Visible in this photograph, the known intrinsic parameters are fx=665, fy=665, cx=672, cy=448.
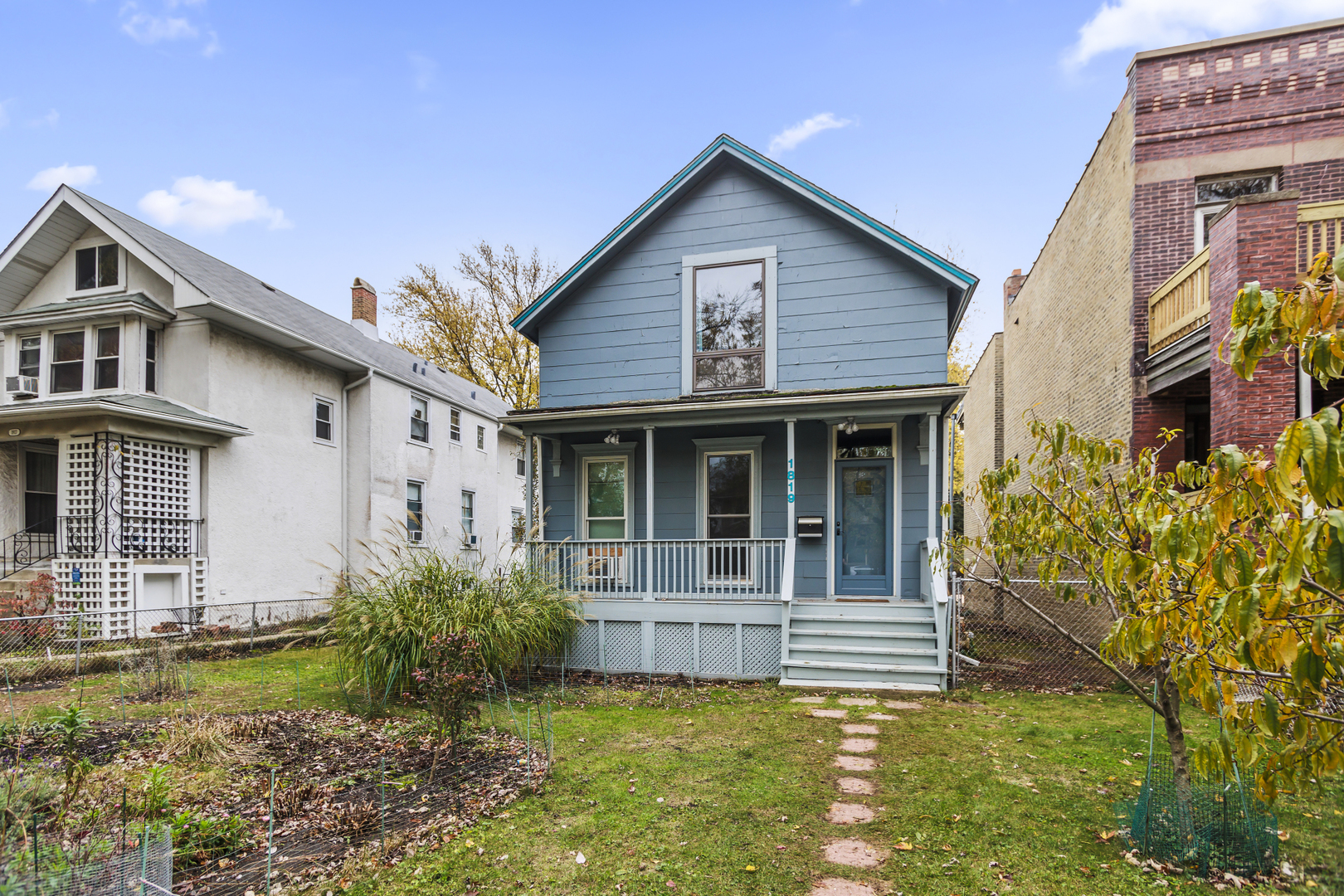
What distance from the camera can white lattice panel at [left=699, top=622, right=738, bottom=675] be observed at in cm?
899

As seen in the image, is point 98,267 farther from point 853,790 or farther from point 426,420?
point 853,790

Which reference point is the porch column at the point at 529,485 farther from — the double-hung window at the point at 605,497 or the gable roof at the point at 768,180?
the gable roof at the point at 768,180

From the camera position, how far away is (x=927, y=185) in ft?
67.1

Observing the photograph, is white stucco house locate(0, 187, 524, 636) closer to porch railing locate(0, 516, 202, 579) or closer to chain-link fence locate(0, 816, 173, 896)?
porch railing locate(0, 516, 202, 579)

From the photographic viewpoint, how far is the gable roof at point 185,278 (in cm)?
1263

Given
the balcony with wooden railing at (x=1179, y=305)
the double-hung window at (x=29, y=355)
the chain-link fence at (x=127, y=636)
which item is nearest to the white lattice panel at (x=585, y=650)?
the chain-link fence at (x=127, y=636)

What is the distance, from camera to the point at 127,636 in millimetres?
11141

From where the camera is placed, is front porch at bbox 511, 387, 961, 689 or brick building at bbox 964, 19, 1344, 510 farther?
Answer: front porch at bbox 511, 387, 961, 689

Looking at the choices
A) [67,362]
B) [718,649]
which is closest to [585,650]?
[718,649]

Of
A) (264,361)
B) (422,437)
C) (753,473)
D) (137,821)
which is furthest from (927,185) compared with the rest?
(137,821)

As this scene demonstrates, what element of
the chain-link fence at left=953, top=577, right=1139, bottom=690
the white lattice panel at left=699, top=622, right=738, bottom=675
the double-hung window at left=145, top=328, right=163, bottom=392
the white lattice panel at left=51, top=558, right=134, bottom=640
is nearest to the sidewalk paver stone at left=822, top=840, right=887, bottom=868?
the chain-link fence at left=953, top=577, right=1139, bottom=690

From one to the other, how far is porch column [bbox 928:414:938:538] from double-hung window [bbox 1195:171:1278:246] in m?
4.43

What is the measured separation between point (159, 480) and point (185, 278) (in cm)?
376

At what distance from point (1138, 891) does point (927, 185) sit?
20637mm
